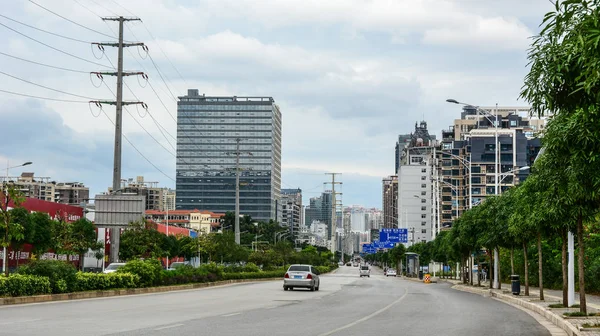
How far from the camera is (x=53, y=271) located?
94.5 feet

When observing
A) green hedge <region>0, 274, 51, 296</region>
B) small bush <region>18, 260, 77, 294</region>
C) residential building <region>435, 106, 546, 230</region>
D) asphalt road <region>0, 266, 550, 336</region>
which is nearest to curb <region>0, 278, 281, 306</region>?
green hedge <region>0, 274, 51, 296</region>

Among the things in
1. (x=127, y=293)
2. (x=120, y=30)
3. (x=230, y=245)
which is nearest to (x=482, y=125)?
(x=230, y=245)

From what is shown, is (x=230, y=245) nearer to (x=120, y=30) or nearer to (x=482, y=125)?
(x=120, y=30)

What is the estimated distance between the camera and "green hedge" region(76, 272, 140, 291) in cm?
3152

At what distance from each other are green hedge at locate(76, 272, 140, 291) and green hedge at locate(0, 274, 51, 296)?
3.07 m

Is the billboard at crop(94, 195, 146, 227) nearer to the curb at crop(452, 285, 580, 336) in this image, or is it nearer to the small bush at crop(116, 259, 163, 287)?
the small bush at crop(116, 259, 163, 287)

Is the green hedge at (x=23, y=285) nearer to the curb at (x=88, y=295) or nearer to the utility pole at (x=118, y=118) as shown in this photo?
the curb at (x=88, y=295)

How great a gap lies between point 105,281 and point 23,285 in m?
7.37

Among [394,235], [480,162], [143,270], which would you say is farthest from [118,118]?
[480,162]

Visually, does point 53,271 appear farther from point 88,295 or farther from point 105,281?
point 105,281

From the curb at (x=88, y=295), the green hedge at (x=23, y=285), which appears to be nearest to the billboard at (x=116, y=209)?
the curb at (x=88, y=295)

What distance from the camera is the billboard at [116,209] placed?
157 feet

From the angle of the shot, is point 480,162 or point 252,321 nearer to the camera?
point 252,321

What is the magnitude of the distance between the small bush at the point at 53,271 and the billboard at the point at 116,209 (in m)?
18.0
